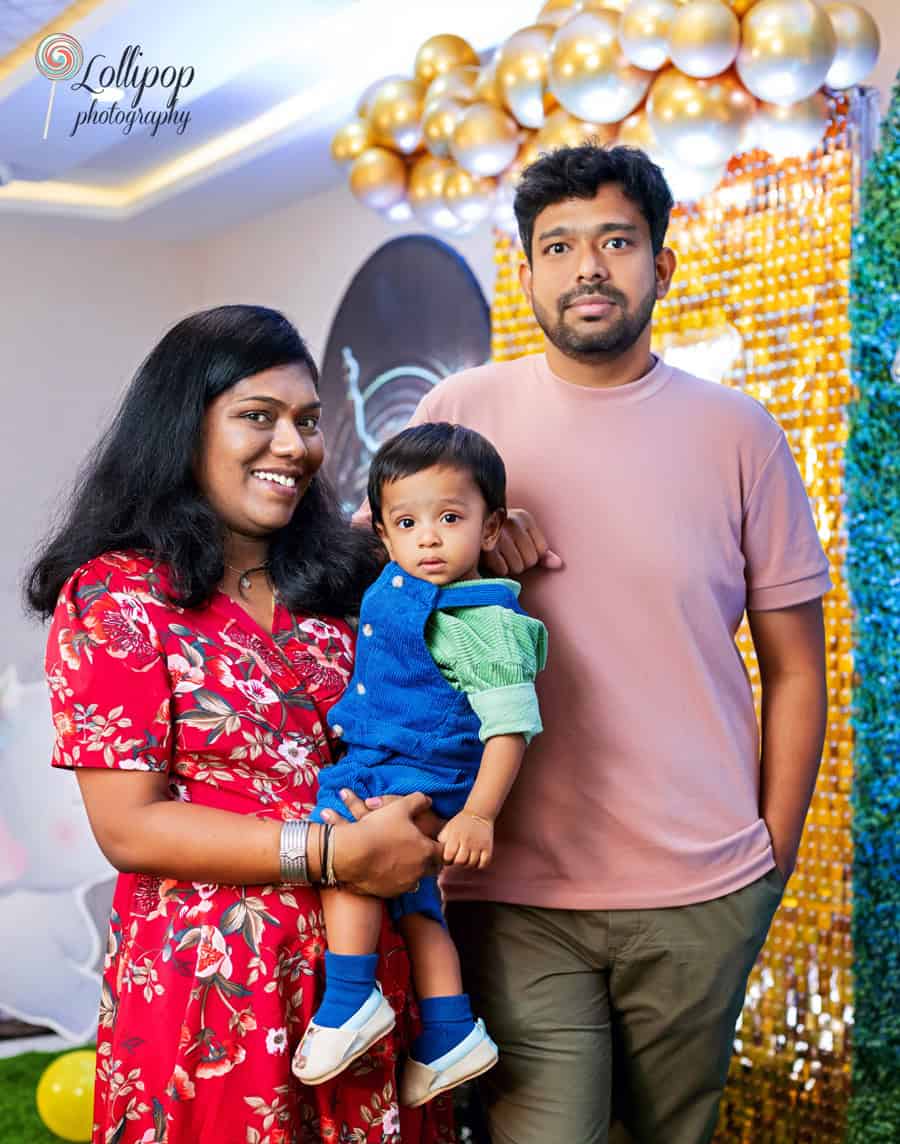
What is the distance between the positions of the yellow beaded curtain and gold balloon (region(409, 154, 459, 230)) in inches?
28.0

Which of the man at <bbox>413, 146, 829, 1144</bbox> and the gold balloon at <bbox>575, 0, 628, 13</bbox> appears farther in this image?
the gold balloon at <bbox>575, 0, 628, 13</bbox>

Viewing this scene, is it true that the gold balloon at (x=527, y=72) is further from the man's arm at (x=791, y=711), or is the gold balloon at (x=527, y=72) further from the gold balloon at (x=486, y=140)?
the man's arm at (x=791, y=711)

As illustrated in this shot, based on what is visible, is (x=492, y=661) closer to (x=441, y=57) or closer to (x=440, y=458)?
(x=440, y=458)

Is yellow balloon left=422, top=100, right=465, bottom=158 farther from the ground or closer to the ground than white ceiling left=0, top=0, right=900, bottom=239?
closer to the ground

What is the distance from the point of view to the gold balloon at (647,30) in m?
2.96

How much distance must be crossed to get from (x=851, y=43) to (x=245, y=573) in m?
1.98

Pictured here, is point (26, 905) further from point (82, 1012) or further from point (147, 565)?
point (147, 565)

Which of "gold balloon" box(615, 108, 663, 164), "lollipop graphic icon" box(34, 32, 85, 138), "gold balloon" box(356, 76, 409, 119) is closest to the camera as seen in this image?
"gold balloon" box(615, 108, 663, 164)

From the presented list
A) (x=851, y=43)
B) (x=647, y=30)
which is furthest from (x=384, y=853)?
(x=851, y=43)

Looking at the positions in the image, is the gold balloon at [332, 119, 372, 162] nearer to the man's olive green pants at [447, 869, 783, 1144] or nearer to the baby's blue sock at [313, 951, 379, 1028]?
the man's olive green pants at [447, 869, 783, 1144]

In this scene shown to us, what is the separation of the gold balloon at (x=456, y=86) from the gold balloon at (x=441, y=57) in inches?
2.0

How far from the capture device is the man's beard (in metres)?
1.91

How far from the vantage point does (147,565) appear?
172 cm

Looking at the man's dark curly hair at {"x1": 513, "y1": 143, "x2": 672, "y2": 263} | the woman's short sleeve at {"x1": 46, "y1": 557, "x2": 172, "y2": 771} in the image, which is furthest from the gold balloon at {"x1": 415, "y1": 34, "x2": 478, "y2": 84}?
the woman's short sleeve at {"x1": 46, "y1": 557, "x2": 172, "y2": 771}
